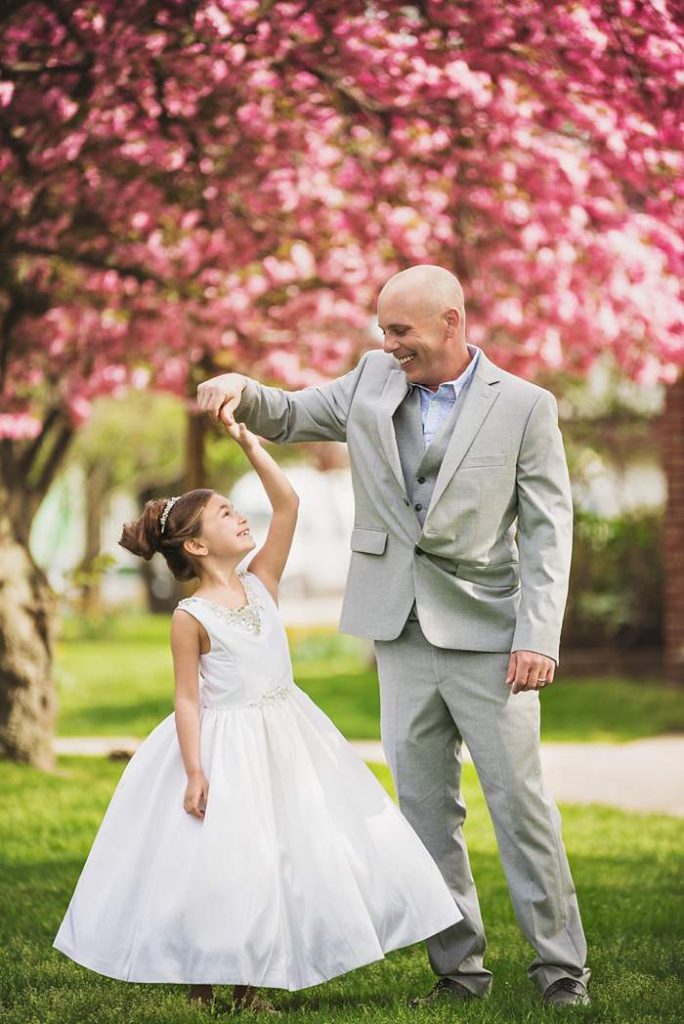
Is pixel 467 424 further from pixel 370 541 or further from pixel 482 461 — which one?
pixel 370 541

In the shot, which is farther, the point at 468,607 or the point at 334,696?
the point at 334,696

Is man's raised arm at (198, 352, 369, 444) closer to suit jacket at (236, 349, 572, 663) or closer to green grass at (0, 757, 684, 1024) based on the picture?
suit jacket at (236, 349, 572, 663)

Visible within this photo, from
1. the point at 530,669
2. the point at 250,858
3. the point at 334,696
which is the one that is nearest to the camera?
the point at 250,858

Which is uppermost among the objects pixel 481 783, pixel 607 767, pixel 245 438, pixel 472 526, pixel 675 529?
pixel 245 438

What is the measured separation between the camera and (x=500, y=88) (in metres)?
6.47

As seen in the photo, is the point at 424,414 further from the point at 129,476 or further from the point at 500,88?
the point at 129,476

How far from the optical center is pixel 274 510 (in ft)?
13.5

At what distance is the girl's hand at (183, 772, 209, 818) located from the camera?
11.9ft

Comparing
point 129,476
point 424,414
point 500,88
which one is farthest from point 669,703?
point 129,476

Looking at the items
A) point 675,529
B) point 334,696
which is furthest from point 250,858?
point 334,696

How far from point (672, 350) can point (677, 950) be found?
4388 mm

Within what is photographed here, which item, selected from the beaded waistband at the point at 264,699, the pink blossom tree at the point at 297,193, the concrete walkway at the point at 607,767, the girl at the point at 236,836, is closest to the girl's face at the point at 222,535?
the girl at the point at 236,836

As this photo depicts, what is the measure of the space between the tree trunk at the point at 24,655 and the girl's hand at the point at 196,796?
167 inches

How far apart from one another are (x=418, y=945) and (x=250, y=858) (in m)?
1.28
